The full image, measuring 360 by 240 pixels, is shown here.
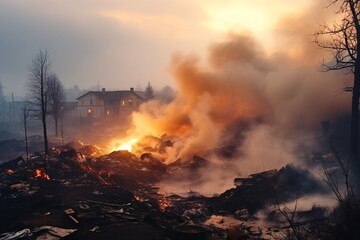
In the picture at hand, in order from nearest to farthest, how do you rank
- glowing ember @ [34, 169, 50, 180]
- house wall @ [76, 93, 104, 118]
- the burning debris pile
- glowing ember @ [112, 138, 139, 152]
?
the burning debris pile < glowing ember @ [34, 169, 50, 180] < glowing ember @ [112, 138, 139, 152] < house wall @ [76, 93, 104, 118]

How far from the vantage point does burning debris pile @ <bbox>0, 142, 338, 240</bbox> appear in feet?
37.5

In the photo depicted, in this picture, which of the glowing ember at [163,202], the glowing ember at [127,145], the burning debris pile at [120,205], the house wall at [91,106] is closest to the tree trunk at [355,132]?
the burning debris pile at [120,205]

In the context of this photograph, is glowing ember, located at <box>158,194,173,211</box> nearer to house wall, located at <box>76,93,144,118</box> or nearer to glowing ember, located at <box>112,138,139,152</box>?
glowing ember, located at <box>112,138,139,152</box>

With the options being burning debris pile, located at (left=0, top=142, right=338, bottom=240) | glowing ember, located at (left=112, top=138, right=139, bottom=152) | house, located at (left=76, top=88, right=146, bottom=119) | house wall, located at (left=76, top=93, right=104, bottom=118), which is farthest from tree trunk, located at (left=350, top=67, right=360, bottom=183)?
house wall, located at (left=76, top=93, right=104, bottom=118)

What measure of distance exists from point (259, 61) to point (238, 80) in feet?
14.2

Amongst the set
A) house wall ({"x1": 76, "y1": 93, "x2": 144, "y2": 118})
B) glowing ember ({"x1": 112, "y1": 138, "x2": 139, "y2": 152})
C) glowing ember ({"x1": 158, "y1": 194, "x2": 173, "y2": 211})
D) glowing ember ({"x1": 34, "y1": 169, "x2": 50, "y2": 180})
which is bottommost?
glowing ember ({"x1": 158, "y1": 194, "x2": 173, "y2": 211})

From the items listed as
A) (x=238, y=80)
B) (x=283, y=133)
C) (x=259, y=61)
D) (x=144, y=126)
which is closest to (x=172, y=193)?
(x=283, y=133)

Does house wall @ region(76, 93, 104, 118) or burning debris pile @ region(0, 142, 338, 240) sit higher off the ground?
house wall @ region(76, 93, 104, 118)

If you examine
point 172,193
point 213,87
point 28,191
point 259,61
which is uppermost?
point 259,61

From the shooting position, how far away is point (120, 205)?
48.9 feet

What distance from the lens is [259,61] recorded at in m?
42.4

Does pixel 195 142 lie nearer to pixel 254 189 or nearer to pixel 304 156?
pixel 304 156

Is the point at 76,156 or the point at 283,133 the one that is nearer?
the point at 76,156

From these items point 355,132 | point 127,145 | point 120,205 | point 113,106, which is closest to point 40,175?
point 120,205
